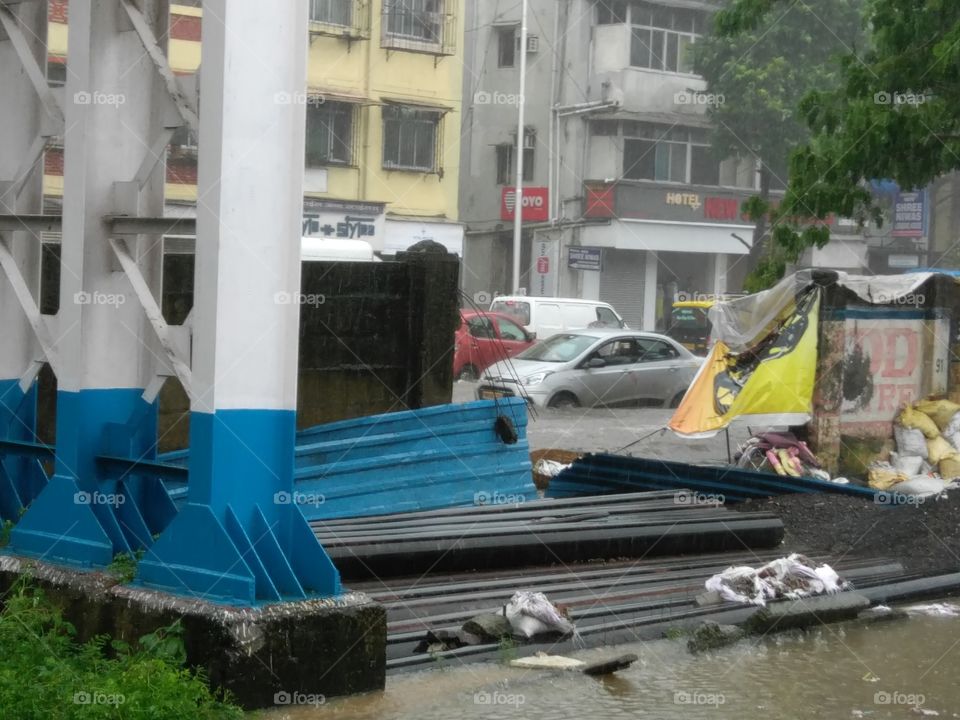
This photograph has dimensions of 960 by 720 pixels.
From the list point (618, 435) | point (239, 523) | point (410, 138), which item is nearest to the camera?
point (239, 523)

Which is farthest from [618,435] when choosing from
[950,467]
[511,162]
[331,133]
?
[511,162]

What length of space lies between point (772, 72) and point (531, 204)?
8.80 m

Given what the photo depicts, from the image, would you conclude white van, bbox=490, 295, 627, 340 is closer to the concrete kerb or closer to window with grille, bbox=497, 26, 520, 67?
window with grille, bbox=497, 26, 520, 67

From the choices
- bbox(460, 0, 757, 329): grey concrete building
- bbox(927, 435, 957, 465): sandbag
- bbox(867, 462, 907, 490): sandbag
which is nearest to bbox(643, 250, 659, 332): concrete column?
bbox(460, 0, 757, 329): grey concrete building

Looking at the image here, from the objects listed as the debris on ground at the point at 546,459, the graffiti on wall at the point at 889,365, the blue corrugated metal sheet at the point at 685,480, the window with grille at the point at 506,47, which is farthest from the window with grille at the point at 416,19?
the blue corrugated metal sheet at the point at 685,480

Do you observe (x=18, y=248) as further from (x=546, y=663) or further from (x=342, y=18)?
(x=342, y=18)

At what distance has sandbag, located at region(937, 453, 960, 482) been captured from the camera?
1400cm

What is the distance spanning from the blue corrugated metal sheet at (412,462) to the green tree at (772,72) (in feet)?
109

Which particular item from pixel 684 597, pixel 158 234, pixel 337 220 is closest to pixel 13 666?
pixel 158 234

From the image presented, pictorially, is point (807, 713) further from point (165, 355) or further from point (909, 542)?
point (909, 542)

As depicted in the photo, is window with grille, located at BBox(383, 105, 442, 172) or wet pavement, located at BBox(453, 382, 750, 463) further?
window with grille, located at BBox(383, 105, 442, 172)

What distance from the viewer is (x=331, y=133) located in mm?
37219

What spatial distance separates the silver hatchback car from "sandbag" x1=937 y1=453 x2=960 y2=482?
8564 millimetres

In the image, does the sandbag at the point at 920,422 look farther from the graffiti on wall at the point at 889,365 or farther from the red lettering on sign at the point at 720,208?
the red lettering on sign at the point at 720,208
